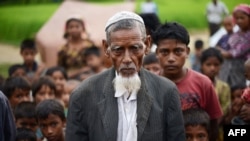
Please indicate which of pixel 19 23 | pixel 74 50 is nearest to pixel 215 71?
pixel 74 50

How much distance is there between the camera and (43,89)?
27.5ft

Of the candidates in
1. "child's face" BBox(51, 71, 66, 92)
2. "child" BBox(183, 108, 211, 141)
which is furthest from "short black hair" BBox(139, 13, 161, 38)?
"child" BBox(183, 108, 211, 141)

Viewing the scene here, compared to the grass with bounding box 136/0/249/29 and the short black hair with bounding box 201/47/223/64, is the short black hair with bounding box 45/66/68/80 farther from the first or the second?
the grass with bounding box 136/0/249/29

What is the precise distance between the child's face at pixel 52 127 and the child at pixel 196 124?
1164 millimetres

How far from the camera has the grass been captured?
19.1 m

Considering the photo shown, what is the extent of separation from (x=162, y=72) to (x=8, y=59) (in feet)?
34.4

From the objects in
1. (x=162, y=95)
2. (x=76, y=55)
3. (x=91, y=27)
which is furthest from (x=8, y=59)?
(x=162, y=95)

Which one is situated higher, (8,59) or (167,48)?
(167,48)

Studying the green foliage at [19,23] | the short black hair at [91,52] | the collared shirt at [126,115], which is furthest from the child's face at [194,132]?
the green foliage at [19,23]

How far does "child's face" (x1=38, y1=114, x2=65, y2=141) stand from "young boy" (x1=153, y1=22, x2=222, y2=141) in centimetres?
113

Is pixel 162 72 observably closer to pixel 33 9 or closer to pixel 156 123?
pixel 156 123

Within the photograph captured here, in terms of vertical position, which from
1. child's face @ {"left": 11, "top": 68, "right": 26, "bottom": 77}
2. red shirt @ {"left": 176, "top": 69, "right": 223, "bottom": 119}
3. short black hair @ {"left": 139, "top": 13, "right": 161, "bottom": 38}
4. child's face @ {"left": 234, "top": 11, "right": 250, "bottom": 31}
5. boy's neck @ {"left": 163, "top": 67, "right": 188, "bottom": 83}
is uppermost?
short black hair @ {"left": 139, "top": 13, "right": 161, "bottom": 38}

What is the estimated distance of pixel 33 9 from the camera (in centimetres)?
2020

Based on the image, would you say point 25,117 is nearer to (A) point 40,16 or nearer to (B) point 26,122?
(B) point 26,122
